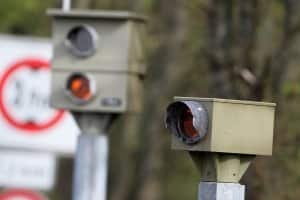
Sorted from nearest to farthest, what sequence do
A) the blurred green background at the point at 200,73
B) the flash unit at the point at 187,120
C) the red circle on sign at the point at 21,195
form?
the flash unit at the point at 187,120
the red circle on sign at the point at 21,195
the blurred green background at the point at 200,73

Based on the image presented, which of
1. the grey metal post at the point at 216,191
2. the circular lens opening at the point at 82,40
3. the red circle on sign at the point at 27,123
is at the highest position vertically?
the circular lens opening at the point at 82,40

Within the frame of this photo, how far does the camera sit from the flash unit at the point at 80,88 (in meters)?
12.1

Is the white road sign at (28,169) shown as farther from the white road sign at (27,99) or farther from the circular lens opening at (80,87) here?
the circular lens opening at (80,87)

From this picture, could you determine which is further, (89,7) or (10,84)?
(89,7)

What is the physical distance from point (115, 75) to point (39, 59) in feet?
3.29

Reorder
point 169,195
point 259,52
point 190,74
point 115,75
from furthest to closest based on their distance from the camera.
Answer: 1. point 169,195
2. point 190,74
3. point 259,52
4. point 115,75

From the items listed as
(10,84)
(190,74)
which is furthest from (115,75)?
(190,74)

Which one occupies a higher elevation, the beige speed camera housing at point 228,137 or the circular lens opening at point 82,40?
the circular lens opening at point 82,40

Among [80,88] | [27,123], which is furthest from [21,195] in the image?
[80,88]

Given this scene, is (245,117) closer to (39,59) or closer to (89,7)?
(39,59)

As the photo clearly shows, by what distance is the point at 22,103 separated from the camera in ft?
42.3

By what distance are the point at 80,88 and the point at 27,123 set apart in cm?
93

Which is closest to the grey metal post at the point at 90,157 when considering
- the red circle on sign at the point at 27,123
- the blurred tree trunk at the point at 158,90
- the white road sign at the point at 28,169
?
the white road sign at the point at 28,169

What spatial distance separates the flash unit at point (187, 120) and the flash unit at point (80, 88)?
3.56 metres
